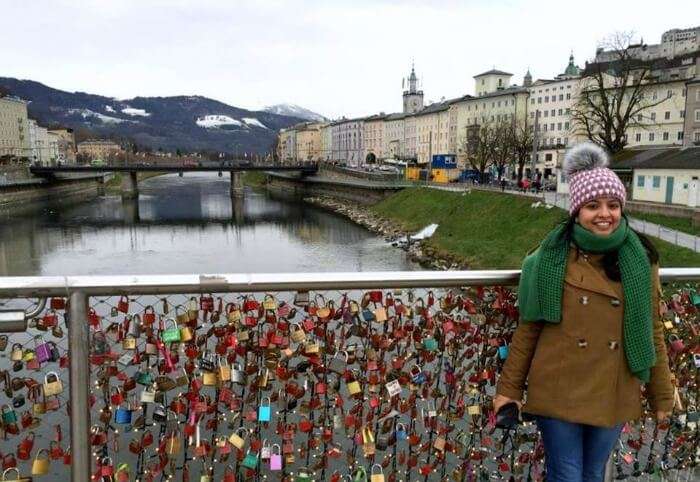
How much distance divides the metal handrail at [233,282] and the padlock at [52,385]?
573mm

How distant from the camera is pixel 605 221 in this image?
107 inches

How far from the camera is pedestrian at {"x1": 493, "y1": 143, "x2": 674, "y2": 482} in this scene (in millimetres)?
2676

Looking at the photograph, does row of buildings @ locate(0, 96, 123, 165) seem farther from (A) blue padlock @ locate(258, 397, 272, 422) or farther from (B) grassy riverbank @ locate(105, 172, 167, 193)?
(A) blue padlock @ locate(258, 397, 272, 422)

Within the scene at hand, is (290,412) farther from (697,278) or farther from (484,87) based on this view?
(484,87)

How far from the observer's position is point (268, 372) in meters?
3.24

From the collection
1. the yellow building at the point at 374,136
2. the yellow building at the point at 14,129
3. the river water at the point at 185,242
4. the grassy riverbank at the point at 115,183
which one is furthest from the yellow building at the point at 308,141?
the river water at the point at 185,242

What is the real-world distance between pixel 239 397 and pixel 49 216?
62.4 metres

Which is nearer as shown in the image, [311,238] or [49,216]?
[311,238]

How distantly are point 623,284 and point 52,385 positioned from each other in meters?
2.92

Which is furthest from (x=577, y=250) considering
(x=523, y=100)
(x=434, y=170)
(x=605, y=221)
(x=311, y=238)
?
(x=523, y=100)

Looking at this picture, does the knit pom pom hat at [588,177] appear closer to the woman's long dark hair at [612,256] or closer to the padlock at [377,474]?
the woman's long dark hair at [612,256]

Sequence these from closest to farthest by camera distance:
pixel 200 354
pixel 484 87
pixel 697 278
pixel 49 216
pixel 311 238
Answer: pixel 200 354
pixel 697 278
pixel 311 238
pixel 49 216
pixel 484 87

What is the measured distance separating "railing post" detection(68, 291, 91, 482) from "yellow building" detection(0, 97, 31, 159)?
4835 inches

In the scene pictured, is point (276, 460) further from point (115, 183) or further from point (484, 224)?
point (115, 183)
